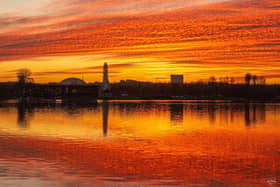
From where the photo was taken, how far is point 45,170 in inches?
702

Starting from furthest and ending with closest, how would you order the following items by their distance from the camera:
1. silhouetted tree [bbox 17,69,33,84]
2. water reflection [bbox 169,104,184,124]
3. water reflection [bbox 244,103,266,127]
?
silhouetted tree [bbox 17,69,33,84] → water reflection [bbox 169,104,184,124] → water reflection [bbox 244,103,266,127]

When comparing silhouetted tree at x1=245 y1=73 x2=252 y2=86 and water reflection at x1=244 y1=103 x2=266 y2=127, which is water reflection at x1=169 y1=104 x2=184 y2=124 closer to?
water reflection at x1=244 y1=103 x2=266 y2=127

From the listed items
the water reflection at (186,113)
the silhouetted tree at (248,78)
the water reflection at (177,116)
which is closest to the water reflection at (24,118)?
the water reflection at (186,113)

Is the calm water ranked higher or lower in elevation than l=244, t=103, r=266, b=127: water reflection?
higher

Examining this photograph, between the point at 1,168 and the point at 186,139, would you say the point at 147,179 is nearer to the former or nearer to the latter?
the point at 1,168

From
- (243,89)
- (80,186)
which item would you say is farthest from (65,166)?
(243,89)

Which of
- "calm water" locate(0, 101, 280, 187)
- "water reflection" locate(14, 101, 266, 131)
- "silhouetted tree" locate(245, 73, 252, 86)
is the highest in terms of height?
"silhouetted tree" locate(245, 73, 252, 86)

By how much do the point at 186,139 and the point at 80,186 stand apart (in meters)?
14.8

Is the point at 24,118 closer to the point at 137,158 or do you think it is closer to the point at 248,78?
the point at 137,158

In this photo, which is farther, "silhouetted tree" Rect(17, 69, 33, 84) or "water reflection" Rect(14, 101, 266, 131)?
"silhouetted tree" Rect(17, 69, 33, 84)

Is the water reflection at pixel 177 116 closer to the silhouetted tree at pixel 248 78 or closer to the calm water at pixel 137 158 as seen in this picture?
the calm water at pixel 137 158

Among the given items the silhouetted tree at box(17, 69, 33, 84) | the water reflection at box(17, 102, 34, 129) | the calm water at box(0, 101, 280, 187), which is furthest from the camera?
the silhouetted tree at box(17, 69, 33, 84)

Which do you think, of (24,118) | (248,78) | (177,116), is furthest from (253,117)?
(248,78)

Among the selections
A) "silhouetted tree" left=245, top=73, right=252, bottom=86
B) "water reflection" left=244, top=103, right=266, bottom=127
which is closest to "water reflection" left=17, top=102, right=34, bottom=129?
"water reflection" left=244, top=103, right=266, bottom=127
